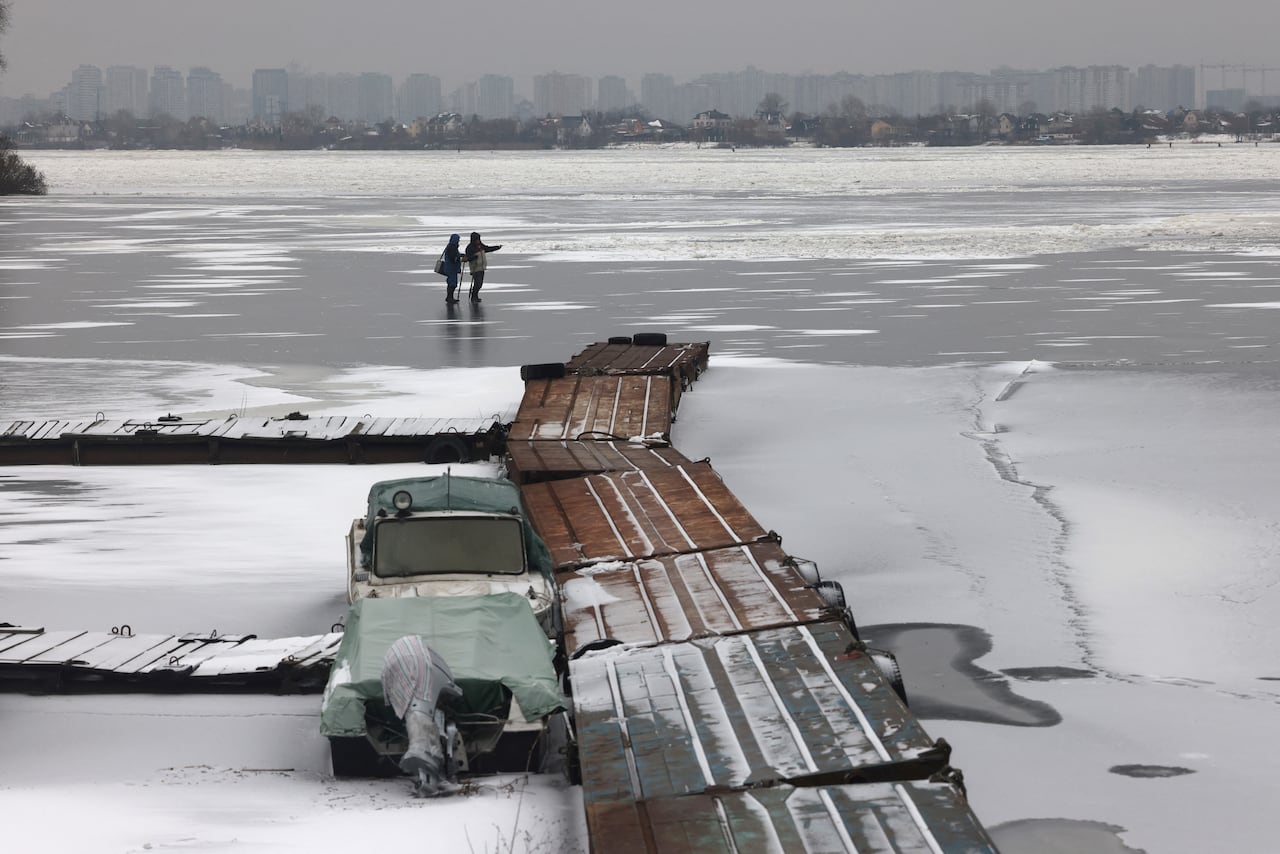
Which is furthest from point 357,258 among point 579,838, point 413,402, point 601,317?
point 579,838

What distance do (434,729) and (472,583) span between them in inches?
101

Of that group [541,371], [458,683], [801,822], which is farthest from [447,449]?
[801,822]

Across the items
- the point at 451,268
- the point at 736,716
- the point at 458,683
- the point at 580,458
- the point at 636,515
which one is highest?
the point at 451,268

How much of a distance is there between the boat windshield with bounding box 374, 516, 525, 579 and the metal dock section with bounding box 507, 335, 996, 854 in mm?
550

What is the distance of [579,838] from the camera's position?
8.06m

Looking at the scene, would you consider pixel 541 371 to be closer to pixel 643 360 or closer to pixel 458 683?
pixel 643 360

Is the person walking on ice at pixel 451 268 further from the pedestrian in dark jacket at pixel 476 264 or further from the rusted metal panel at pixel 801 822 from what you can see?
the rusted metal panel at pixel 801 822

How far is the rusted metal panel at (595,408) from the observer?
1830 centimetres

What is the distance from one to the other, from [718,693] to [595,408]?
1048 centimetres

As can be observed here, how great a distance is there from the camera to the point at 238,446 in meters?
18.3

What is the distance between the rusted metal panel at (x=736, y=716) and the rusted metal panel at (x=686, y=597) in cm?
38

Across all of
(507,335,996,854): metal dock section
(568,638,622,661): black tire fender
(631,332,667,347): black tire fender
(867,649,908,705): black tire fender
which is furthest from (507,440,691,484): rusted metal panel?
(631,332,667,347): black tire fender

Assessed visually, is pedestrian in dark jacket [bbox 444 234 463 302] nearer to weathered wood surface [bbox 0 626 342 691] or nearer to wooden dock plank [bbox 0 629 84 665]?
wooden dock plank [bbox 0 629 84 665]

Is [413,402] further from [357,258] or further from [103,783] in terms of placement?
[357,258]
